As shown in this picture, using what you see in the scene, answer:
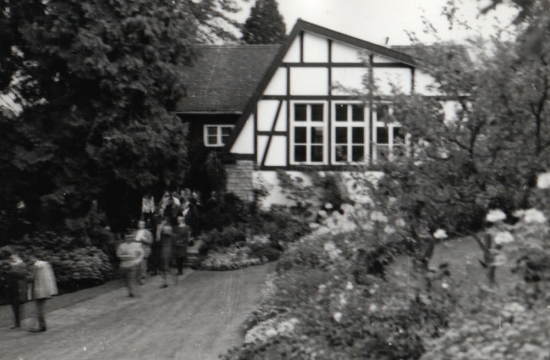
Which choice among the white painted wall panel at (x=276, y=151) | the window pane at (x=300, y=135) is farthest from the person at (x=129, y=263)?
the window pane at (x=300, y=135)

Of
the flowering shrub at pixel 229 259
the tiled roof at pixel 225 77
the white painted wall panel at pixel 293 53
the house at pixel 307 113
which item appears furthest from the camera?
the tiled roof at pixel 225 77

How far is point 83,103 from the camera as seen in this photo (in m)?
23.6

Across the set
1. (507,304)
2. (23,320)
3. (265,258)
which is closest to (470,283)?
(507,304)

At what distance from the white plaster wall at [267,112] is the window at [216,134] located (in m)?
4.40

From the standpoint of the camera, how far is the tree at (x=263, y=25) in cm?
4962

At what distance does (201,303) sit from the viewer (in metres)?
17.1

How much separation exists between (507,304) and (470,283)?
1534 millimetres

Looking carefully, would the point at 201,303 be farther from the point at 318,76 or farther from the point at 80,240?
the point at 318,76

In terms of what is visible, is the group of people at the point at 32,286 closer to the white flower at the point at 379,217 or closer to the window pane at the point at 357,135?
the white flower at the point at 379,217

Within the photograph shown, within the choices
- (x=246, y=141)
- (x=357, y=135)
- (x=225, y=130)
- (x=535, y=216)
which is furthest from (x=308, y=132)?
(x=535, y=216)

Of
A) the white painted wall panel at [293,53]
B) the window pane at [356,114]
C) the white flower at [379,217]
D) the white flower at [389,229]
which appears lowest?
the white flower at [389,229]

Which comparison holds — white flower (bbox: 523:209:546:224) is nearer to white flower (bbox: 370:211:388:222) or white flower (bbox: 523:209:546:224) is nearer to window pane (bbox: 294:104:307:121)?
white flower (bbox: 370:211:388:222)

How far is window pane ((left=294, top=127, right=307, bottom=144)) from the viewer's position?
88.0ft

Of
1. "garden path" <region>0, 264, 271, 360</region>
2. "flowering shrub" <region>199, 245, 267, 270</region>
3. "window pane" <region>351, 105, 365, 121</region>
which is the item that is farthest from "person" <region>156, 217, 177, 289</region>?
"window pane" <region>351, 105, 365, 121</region>
